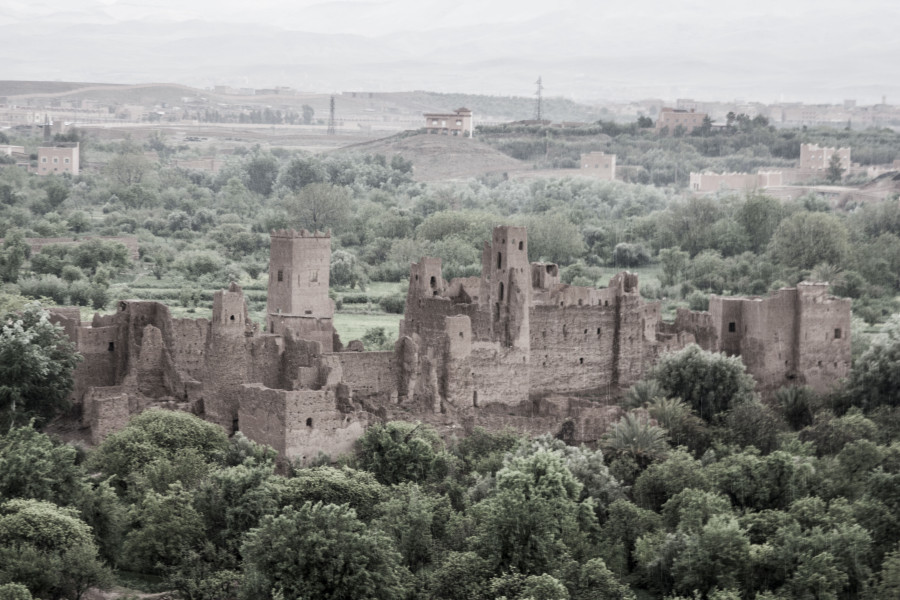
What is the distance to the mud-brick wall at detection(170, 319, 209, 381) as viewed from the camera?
56.6 meters

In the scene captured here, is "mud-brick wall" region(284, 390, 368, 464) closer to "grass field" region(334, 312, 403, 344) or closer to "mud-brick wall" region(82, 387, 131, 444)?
"mud-brick wall" region(82, 387, 131, 444)

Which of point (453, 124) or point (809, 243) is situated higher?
point (453, 124)

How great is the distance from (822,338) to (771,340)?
5.81ft

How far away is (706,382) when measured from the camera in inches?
2312

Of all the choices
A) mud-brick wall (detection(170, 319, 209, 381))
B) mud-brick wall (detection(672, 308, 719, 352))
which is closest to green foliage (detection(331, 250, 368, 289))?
mud-brick wall (detection(672, 308, 719, 352))

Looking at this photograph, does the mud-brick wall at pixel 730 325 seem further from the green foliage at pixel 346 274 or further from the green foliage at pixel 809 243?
the green foliage at pixel 809 243

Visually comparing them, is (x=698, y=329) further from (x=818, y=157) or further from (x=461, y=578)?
(x=818, y=157)

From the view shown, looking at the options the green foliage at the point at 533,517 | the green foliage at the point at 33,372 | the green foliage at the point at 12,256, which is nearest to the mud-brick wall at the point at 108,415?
the green foliage at the point at 33,372

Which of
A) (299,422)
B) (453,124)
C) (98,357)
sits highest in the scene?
(453,124)

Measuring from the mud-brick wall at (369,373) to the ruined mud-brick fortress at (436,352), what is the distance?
0.04 metres

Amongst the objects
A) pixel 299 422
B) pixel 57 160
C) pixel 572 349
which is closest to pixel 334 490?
pixel 299 422

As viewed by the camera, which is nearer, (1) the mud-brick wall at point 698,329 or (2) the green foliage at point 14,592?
(2) the green foliage at point 14,592

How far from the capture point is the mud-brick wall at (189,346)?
186ft

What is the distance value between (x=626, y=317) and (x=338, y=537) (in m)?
19.5
